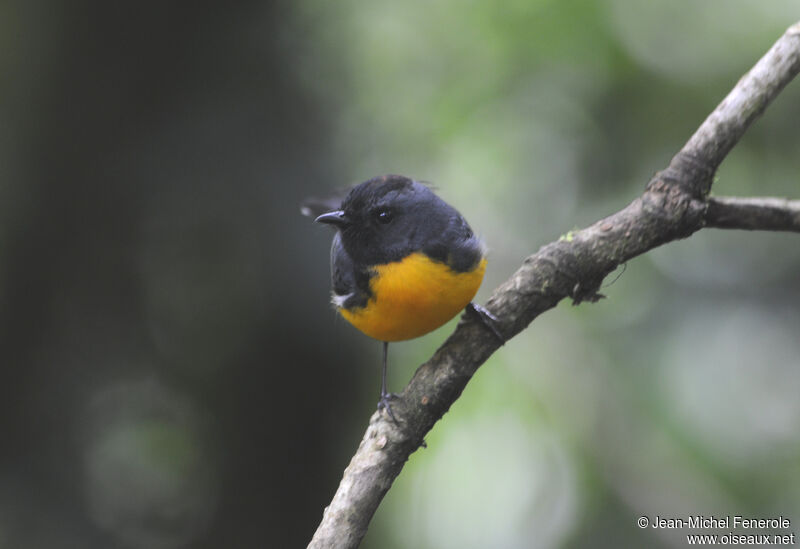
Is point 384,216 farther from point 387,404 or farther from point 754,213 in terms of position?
point 754,213

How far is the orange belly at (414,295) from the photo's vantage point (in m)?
2.76

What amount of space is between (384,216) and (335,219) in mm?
200

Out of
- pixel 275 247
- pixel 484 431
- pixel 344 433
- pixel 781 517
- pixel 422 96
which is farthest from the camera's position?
pixel 422 96

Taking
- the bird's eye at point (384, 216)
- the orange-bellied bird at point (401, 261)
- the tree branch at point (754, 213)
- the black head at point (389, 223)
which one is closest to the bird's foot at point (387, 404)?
the orange-bellied bird at point (401, 261)

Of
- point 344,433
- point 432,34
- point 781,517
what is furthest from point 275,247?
point 781,517

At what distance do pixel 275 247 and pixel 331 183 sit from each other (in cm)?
48

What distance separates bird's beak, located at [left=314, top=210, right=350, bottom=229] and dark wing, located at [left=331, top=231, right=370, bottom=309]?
12 cm

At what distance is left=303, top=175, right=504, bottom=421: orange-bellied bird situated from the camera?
9.12ft

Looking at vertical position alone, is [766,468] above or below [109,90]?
below

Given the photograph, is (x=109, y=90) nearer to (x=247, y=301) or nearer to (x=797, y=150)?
(x=247, y=301)

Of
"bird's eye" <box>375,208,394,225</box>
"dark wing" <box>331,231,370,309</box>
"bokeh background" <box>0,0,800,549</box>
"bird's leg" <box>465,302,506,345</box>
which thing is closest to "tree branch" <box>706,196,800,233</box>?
"bird's leg" <box>465,302,506,345</box>

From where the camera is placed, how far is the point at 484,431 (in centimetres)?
459

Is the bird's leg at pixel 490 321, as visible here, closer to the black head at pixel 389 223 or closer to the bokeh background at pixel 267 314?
the black head at pixel 389 223

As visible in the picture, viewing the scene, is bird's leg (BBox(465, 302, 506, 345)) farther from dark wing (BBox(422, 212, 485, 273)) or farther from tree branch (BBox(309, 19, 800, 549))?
dark wing (BBox(422, 212, 485, 273))
